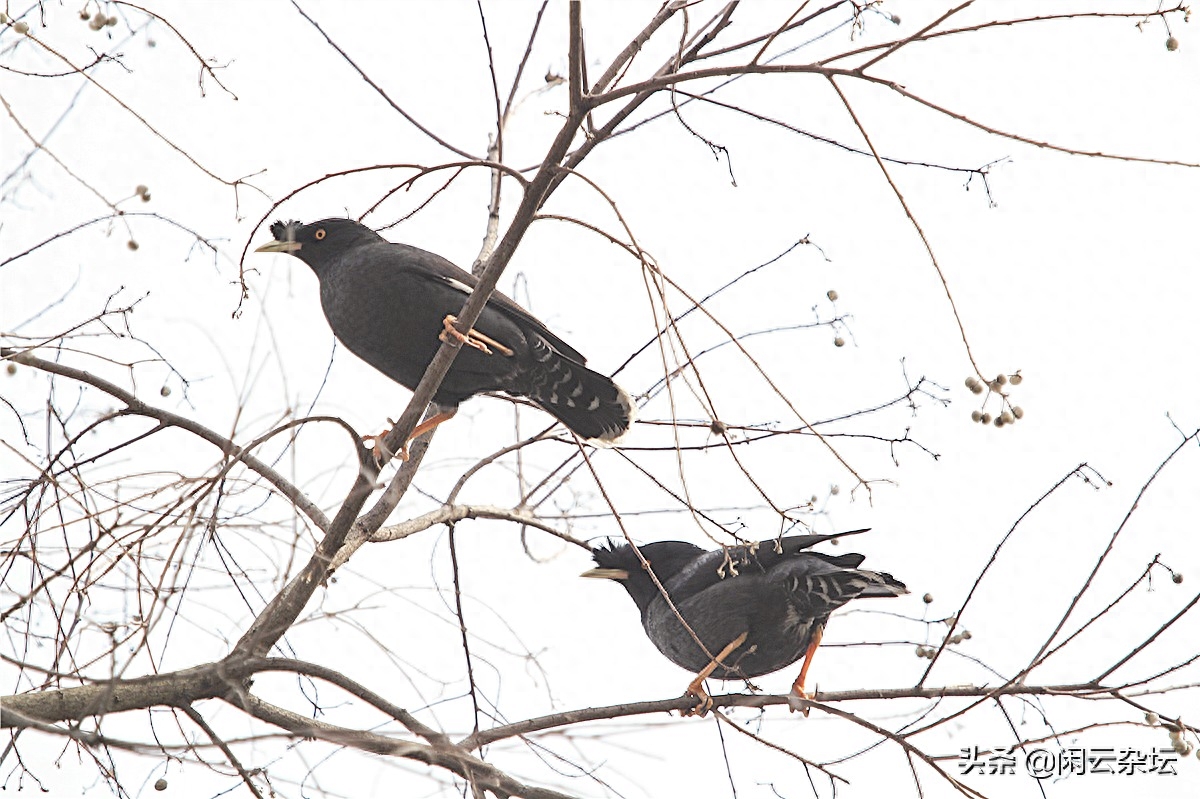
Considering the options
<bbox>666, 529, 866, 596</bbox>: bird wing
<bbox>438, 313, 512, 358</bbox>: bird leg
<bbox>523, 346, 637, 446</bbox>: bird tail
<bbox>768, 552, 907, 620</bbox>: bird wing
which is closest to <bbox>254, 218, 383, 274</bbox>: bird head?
<bbox>438, 313, 512, 358</bbox>: bird leg

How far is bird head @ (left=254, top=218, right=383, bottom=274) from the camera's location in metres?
4.75

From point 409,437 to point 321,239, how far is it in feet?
4.86

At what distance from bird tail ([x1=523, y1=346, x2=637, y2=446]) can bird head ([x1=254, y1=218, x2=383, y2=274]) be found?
0.94 m

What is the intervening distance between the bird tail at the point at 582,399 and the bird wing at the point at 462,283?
2.2 inches

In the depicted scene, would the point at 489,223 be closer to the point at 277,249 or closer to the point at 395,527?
the point at 277,249

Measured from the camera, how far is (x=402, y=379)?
174 inches

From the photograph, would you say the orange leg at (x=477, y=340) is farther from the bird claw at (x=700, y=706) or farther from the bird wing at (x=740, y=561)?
the bird claw at (x=700, y=706)

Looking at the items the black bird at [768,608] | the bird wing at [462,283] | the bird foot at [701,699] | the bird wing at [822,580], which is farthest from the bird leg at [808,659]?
the bird wing at [462,283]

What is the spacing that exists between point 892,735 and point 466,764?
1252 millimetres

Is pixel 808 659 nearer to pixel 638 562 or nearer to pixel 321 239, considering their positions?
pixel 638 562

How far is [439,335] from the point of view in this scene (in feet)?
13.8

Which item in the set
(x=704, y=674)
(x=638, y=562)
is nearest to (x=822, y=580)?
(x=704, y=674)

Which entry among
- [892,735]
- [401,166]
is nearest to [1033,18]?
[401,166]

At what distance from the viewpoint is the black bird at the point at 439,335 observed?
14.0 feet
